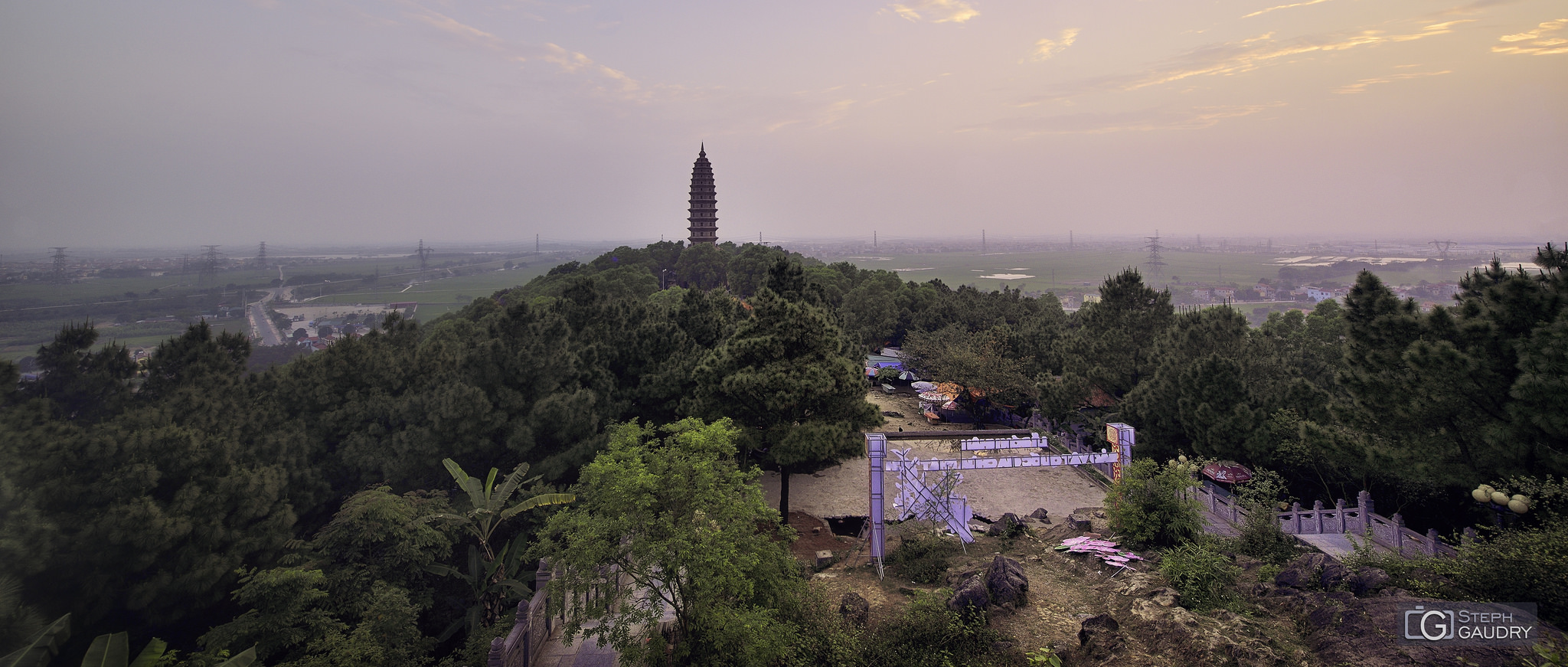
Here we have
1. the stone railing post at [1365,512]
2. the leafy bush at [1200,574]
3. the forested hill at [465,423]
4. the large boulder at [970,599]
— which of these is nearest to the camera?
the leafy bush at [1200,574]

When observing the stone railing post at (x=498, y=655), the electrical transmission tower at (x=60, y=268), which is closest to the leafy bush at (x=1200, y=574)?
the stone railing post at (x=498, y=655)

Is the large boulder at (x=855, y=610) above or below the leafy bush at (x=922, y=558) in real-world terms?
above

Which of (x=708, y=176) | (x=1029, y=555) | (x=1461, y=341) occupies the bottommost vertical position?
(x=1029, y=555)

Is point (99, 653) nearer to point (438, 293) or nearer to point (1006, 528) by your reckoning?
point (1006, 528)

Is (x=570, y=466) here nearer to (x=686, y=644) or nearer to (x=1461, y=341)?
(x=686, y=644)

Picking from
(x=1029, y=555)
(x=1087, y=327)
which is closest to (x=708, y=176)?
(x=1087, y=327)

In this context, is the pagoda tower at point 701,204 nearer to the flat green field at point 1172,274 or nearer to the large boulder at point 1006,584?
the flat green field at point 1172,274

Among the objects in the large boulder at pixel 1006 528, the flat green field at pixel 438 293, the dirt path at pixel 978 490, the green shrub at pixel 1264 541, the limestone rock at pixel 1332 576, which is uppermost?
the flat green field at pixel 438 293
